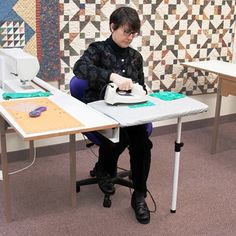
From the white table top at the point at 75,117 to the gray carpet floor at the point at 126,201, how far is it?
63 cm

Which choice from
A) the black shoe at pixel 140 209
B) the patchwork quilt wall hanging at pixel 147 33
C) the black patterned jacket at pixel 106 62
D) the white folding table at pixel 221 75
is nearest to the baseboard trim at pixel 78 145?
the patchwork quilt wall hanging at pixel 147 33

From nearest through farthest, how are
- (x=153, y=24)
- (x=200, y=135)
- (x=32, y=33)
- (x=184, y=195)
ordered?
(x=184, y=195) → (x=32, y=33) → (x=153, y=24) → (x=200, y=135)

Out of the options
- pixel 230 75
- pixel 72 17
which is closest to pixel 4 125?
pixel 72 17

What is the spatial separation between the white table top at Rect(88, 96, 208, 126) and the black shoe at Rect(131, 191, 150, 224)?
1.74 feet

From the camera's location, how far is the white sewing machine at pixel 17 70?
6.02 ft

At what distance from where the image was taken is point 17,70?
1836 millimetres

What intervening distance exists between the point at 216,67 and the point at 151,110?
129 cm

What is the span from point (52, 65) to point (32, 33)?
24 cm

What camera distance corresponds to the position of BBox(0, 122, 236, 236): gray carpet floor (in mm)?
Result: 1917

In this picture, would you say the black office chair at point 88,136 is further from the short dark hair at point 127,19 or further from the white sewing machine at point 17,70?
the short dark hair at point 127,19

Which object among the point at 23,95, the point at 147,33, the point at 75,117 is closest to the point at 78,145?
the point at 147,33

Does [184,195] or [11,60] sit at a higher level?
[11,60]

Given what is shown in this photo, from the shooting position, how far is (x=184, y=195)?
225cm

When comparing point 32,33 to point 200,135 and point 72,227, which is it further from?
point 200,135
